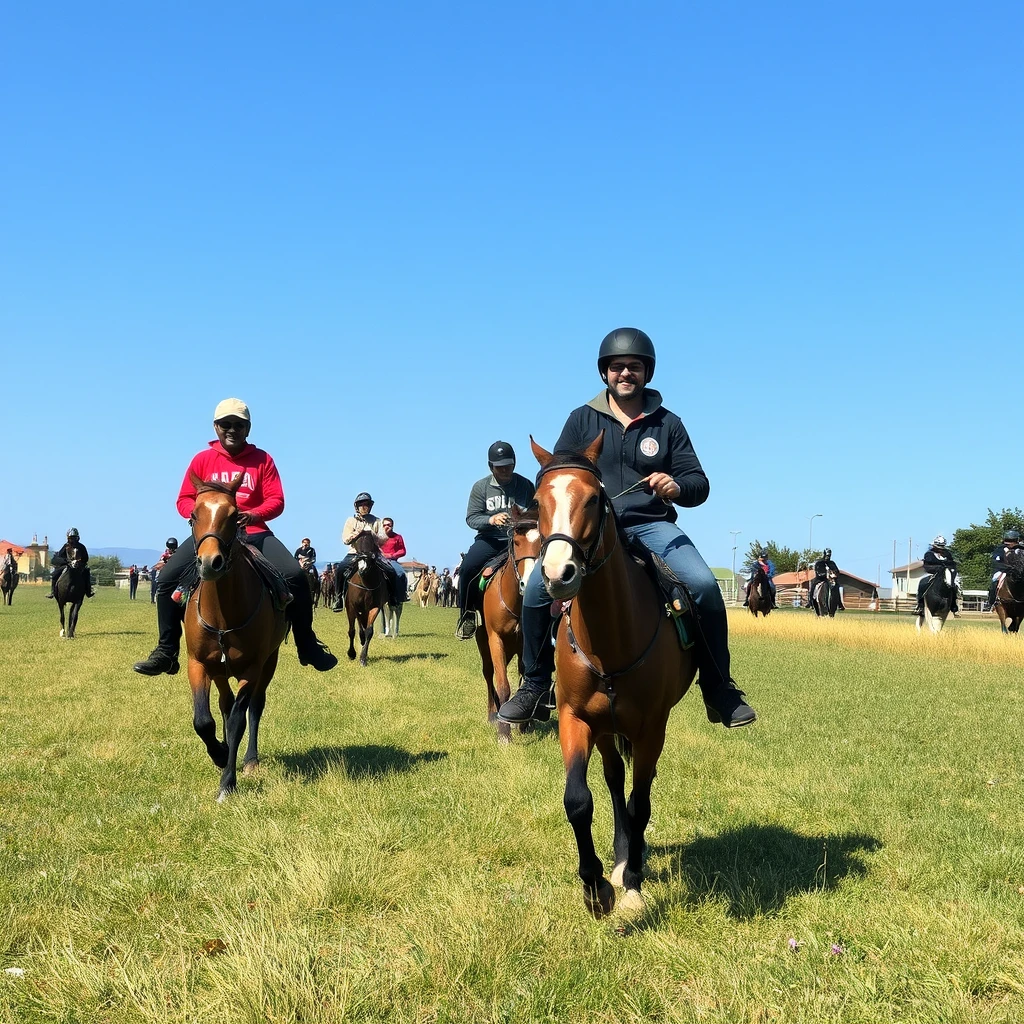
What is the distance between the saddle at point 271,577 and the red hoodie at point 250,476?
0.30 m

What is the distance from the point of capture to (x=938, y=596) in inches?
1114

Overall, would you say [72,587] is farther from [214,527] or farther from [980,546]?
[980,546]

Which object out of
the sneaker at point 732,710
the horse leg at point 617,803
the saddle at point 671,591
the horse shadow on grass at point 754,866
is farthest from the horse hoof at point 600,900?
the saddle at point 671,591

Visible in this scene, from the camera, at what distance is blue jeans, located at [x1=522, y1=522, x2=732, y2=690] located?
6230 millimetres

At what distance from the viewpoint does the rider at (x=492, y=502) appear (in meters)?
12.2

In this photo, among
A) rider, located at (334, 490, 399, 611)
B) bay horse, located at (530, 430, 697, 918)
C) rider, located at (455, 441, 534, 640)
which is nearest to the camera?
bay horse, located at (530, 430, 697, 918)

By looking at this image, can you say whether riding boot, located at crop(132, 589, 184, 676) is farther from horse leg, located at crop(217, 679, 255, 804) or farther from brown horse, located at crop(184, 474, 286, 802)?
horse leg, located at crop(217, 679, 255, 804)

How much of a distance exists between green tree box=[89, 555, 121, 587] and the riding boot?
Answer: 112 meters

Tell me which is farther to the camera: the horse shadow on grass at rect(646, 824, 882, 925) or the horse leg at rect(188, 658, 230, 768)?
the horse leg at rect(188, 658, 230, 768)

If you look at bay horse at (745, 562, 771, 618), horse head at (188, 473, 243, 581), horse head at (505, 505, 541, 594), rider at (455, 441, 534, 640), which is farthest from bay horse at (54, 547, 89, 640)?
bay horse at (745, 562, 771, 618)

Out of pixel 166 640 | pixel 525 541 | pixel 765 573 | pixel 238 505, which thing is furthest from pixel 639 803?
pixel 765 573

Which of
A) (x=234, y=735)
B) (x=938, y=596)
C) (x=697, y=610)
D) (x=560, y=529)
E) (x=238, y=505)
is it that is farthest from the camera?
(x=938, y=596)

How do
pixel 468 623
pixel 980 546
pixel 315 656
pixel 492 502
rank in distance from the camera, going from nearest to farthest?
pixel 315 656, pixel 492 502, pixel 468 623, pixel 980 546

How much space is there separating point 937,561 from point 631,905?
25.9m
